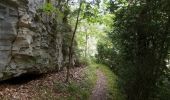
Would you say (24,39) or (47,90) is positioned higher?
(24,39)

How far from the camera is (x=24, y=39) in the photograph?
14156 mm

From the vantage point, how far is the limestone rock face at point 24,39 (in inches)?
506

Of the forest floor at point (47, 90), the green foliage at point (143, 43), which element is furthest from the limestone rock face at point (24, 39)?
the green foliage at point (143, 43)

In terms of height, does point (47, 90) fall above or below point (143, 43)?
below

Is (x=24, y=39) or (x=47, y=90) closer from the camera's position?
(x=24, y=39)

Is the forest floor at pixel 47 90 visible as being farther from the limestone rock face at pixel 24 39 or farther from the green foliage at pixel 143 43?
the green foliage at pixel 143 43

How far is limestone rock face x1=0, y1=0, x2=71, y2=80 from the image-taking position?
12844 mm

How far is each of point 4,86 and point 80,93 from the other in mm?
5166

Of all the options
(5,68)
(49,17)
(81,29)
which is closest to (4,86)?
(5,68)

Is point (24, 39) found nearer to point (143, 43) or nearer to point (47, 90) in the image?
point (47, 90)

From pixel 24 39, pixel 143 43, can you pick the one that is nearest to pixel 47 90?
pixel 24 39

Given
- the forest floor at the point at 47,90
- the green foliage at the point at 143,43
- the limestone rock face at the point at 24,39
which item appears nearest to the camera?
the limestone rock face at the point at 24,39

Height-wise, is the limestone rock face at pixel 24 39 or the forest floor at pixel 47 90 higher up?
the limestone rock face at pixel 24 39

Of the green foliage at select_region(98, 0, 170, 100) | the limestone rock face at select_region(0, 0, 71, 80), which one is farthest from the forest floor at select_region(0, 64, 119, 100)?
the green foliage at select_region(98, 0, 170, 100)
